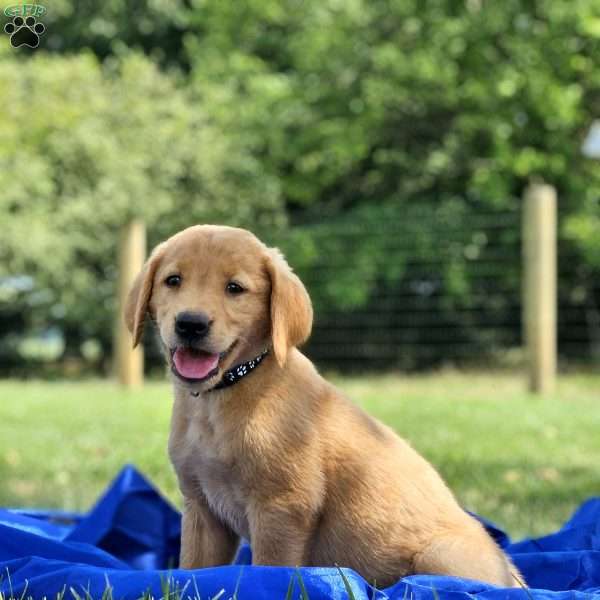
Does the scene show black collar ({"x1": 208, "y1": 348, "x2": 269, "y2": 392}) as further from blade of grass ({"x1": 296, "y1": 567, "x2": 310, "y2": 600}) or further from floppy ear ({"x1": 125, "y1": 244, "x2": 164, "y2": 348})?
blade of grass ({"x1": 296, "y1": 567, "x2": 310, "y2": 600})

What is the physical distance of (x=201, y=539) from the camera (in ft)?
10.9

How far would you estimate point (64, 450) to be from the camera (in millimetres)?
6828

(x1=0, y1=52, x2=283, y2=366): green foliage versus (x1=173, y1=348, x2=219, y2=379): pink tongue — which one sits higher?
(x1=0, y1=52, x2=283, y2=366): green foliage

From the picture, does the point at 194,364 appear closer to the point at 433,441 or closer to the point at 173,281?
the point at 173,281

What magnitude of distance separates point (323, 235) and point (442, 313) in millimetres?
2015

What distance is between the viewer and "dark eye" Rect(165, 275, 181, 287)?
3.08 m

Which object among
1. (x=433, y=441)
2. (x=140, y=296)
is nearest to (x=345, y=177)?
(x=433, y=441)

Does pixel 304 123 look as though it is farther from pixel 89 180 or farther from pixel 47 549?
pixel 47 549

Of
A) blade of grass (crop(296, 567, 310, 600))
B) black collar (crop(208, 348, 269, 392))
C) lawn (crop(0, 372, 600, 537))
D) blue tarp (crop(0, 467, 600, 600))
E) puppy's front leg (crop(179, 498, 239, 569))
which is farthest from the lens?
lawn (crop(0, 372, 600, 537))

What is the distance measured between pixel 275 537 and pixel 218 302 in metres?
0.74

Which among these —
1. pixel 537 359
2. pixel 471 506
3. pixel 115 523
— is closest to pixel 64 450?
pixel 115 523

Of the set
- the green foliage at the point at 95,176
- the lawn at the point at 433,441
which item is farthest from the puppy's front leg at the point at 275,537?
the green foliage at the point at 95,176

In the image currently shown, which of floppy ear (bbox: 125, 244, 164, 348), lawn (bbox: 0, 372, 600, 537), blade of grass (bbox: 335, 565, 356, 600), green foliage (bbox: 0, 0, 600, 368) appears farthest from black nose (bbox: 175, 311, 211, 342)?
green foliage (bbox: 0, 0, 600, 368)

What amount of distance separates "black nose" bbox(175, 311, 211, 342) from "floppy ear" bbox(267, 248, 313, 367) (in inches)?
9.4
